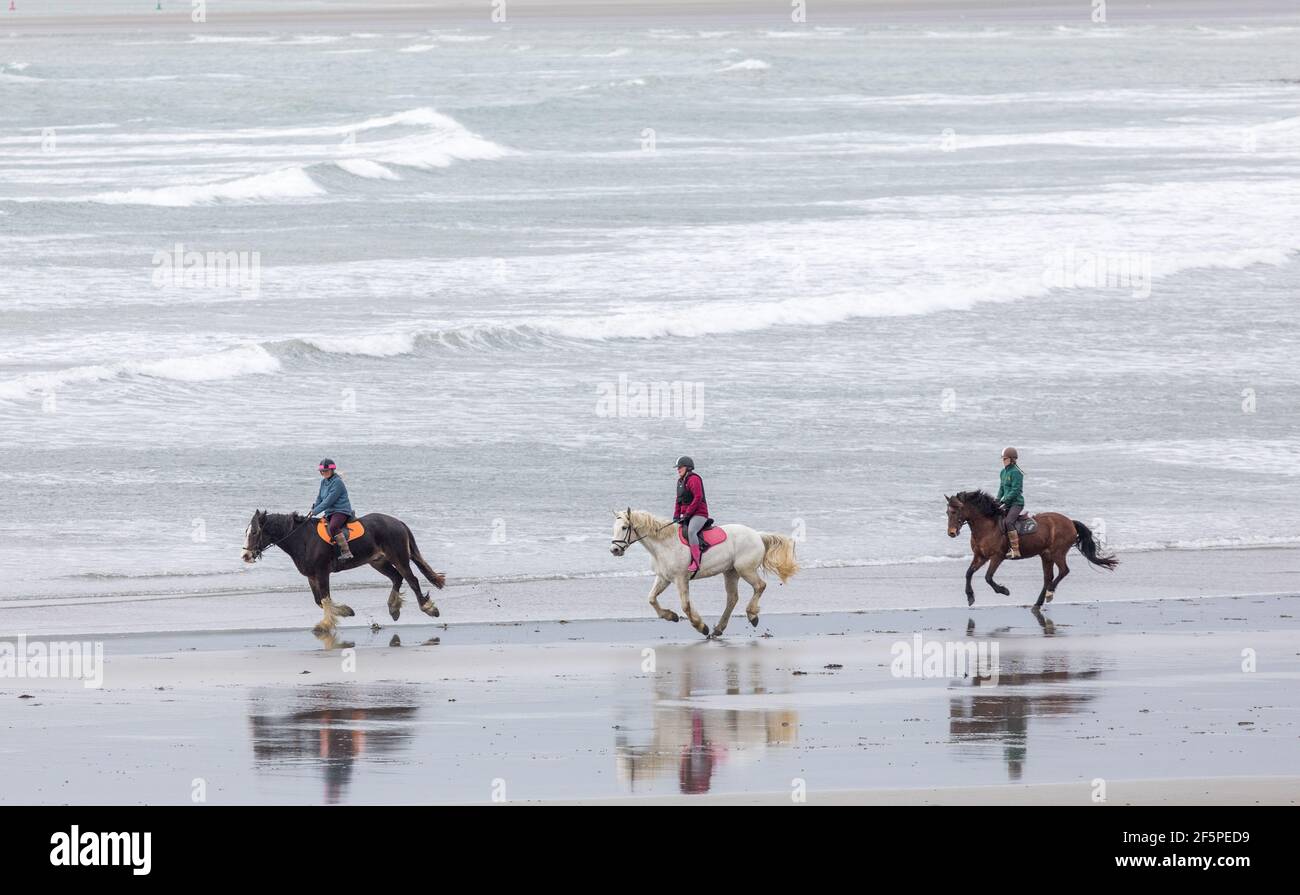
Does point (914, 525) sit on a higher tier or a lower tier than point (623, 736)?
higher

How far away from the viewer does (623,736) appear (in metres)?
13.5

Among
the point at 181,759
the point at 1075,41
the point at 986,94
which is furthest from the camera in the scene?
the point at 1075,41

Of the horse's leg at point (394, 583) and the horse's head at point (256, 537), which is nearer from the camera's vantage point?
the horse's head at point (256, 537)

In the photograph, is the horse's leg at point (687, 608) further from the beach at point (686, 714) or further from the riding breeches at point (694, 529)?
the riding breeches at point (694, 529)

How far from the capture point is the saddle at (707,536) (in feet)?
58.2

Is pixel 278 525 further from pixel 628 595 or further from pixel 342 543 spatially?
pixel 628 595

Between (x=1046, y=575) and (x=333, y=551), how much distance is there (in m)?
6.42

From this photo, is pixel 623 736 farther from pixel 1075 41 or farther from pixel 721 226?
pixel 1075 41

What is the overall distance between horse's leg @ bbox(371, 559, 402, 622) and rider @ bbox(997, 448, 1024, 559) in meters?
5.49

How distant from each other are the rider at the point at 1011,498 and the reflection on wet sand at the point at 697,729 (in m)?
3.78

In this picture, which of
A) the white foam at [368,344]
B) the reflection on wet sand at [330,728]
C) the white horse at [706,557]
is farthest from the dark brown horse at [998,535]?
the white foam at [368,344]

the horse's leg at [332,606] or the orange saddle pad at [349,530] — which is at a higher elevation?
the orange saddle pad at [349,530]
